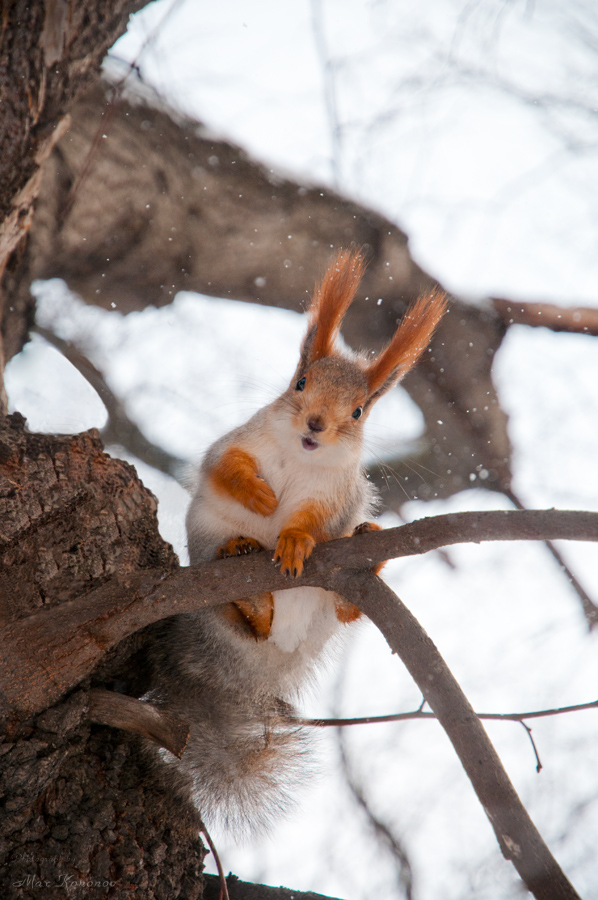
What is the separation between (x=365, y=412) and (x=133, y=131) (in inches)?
34.6

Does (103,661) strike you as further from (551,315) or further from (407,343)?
(551,315)

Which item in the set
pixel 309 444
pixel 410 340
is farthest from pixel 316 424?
pixel 410 340

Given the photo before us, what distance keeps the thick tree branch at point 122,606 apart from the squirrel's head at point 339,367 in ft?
1.03

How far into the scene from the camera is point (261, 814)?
4.16 feet

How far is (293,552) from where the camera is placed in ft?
3.48

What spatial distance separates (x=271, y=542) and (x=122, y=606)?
41cm

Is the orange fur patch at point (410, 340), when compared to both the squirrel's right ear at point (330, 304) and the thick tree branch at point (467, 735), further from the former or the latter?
the thick tree branch at point (467, 735)

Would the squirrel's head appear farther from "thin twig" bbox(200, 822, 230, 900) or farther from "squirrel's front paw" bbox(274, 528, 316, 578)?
"thin twig" bbox(200, 822, 230, 900)

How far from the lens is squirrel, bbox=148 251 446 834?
49.9 inches

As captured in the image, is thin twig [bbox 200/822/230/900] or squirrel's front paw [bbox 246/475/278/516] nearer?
thin twig [bbox 200/822/230/900]

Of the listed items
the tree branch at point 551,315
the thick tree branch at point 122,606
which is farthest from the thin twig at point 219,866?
the tree branch at point 551,315

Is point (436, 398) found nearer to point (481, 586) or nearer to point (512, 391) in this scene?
point (512, 391)

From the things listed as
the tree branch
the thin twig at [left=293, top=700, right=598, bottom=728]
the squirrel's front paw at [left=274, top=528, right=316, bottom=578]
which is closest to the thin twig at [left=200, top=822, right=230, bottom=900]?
the thin twig at [left=293, top=700, right=598, bottom=728]

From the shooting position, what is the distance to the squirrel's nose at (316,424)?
4.07 feet
